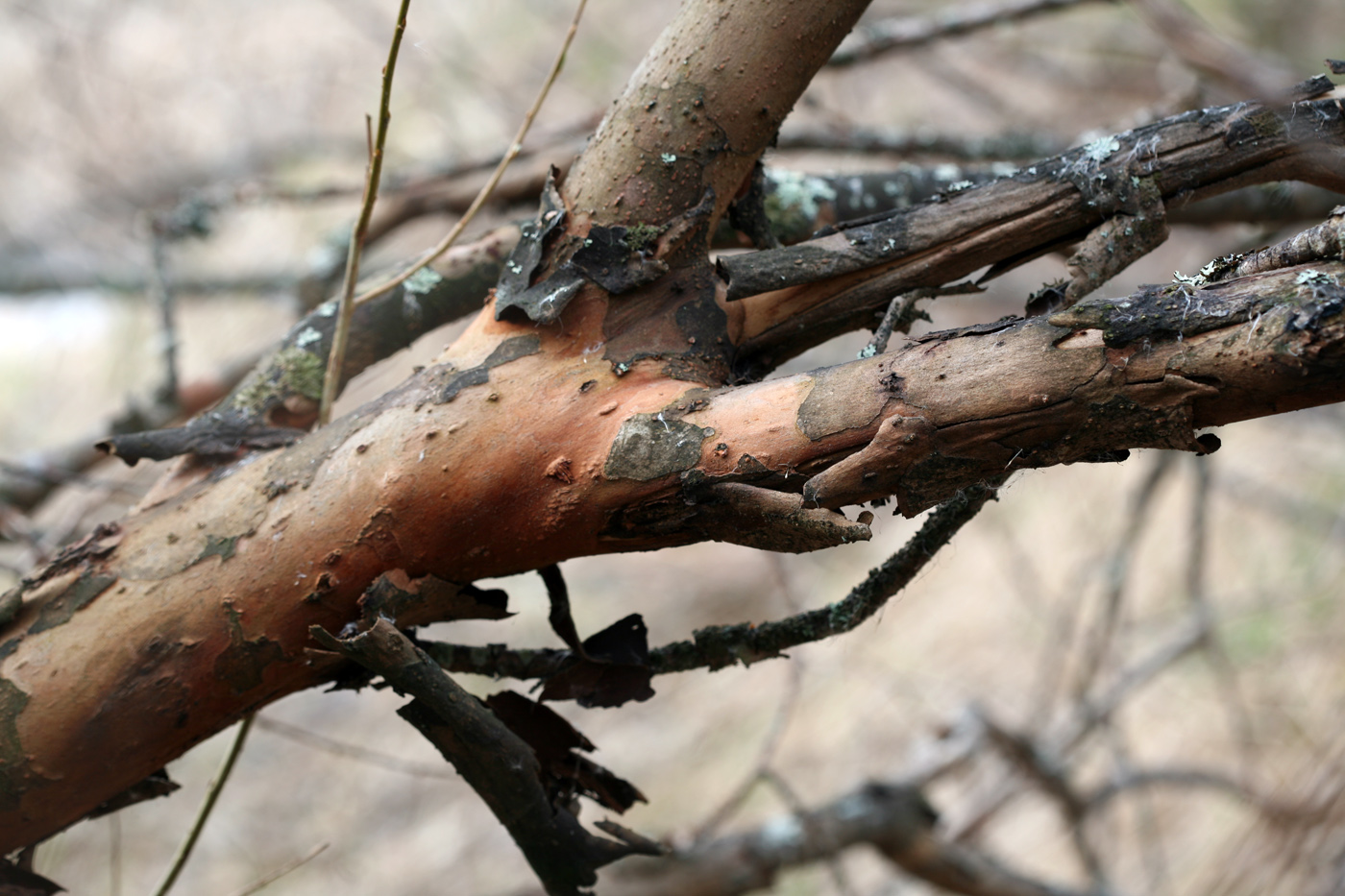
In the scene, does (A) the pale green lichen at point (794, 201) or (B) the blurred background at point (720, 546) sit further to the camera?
(B) the blurred background at point (720, 546)

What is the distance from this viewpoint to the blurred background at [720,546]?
7.34 ft

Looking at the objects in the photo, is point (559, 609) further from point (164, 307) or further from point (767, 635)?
point (164, 307)

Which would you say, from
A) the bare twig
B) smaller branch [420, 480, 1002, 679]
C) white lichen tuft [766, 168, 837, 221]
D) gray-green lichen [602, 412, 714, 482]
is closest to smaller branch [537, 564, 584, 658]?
smaller branch [420, 480, 1002, 679]

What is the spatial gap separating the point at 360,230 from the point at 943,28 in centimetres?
149

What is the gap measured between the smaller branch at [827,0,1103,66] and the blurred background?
43 millimetres

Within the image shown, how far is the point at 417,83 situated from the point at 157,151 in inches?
39.8

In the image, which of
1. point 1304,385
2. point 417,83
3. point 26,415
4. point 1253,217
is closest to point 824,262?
point 1304,385

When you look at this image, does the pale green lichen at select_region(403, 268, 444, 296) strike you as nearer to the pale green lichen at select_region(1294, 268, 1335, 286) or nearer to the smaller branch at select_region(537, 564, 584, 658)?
the smaller branch at select_region(537, 564, 584, 658)

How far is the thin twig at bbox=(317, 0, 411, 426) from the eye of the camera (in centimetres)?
75

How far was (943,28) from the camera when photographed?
1903 millimetres

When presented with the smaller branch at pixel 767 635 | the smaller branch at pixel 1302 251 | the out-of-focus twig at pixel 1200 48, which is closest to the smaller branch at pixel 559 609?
the smaller branch at pixel 767 635

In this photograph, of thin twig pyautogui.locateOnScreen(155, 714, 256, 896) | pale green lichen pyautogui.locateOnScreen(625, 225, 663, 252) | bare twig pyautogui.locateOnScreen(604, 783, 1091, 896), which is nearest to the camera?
Answer: pale green lichen pyautogui.locateOnScreen(625, 225, 663, 252)

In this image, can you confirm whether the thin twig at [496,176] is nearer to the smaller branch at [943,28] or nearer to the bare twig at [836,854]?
the bare twig at [836,854]

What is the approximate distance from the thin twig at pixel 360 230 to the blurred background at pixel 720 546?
897mm
